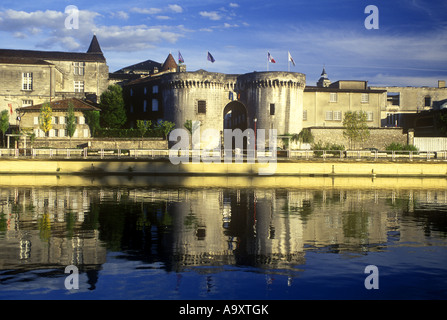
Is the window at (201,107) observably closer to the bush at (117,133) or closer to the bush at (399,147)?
the bush at (117,133)

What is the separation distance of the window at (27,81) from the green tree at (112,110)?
43.5ft

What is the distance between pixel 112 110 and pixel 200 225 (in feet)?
198

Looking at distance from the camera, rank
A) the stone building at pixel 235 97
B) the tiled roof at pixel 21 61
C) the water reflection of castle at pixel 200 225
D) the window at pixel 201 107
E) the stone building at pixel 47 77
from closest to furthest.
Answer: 1. the water reflection of castle at pixel 200 225
2. the stone building at pixel 235 97
3. the window at pixel 201 107
4. the stone building at pixel 47 77
5. the tiled roof at pixel 21 61

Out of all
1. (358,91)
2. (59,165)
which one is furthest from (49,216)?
(358,91)

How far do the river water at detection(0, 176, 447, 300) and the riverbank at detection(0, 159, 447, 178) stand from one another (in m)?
18.6

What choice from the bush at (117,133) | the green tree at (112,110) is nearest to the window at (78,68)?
the green tree at (112,110)

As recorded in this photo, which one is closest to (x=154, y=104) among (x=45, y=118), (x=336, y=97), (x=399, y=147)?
(x=45, y=118)

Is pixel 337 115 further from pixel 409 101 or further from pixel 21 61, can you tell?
pixel 21 61

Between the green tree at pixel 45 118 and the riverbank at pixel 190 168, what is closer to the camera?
the riverbank at pixel 190 168

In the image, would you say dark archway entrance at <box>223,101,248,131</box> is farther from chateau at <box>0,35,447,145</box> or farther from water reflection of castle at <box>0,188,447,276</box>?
water reflection of castle at <box>0,188,447,276</box>

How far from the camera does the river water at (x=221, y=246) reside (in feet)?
42.8

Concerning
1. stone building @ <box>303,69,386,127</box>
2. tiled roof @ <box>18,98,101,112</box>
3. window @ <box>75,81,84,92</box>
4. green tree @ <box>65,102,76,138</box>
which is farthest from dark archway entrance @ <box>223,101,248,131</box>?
window @ <box>75,81,84,92</box>

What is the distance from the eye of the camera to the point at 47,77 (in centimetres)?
8338
